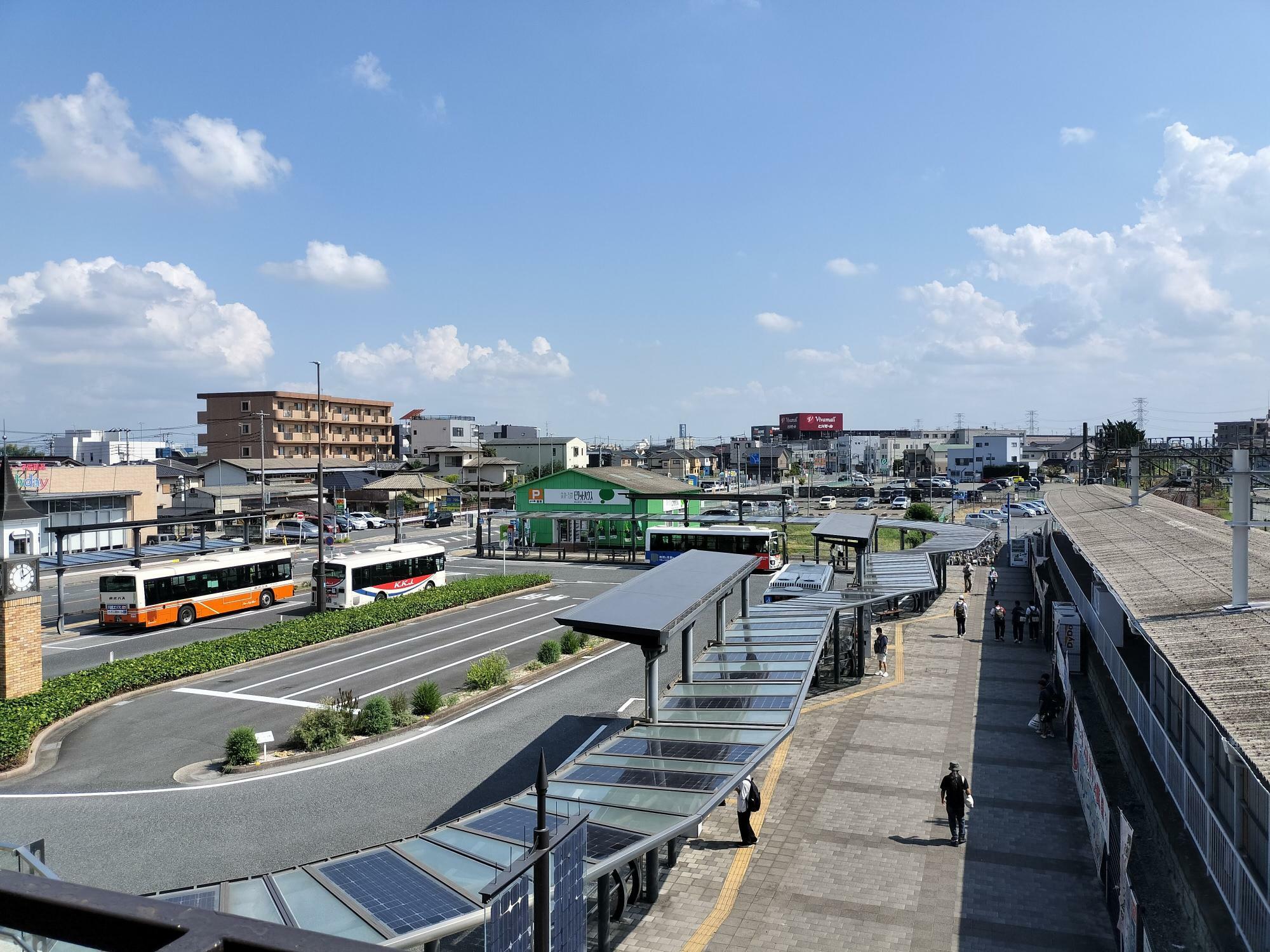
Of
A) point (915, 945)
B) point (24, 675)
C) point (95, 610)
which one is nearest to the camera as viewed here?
point (915, 945)

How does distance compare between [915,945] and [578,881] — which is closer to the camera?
[578,881]

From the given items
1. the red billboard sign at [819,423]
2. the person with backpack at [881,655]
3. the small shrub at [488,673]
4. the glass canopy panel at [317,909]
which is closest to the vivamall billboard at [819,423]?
the red billboard sign at [819,423]

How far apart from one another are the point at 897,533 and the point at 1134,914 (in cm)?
5170

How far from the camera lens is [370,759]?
56.7 feet

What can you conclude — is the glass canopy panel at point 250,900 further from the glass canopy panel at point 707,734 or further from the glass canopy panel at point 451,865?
the glass canopy panel at point 707,734

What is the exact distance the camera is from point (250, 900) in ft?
25.3

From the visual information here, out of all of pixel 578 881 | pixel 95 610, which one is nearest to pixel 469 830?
pixel 578 881

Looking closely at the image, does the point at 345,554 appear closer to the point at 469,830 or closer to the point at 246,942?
the point at 469,830

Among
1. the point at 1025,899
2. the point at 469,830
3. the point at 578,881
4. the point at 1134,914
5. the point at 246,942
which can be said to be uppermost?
the point at 246,942

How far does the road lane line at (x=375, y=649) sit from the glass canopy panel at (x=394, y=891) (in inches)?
611

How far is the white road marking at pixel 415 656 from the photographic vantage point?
2233cm

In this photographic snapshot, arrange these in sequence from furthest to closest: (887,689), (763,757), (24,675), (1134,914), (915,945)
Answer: (887,689)
(24,675)
(763,757)
(915,945)
(1134,914)

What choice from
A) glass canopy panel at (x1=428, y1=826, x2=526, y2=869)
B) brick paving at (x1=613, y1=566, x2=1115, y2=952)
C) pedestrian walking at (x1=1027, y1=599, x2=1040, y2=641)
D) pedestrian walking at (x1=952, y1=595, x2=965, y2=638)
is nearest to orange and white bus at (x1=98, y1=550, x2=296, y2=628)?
brick paving at (x1=613, y1=566, x2=1115, y2=952)

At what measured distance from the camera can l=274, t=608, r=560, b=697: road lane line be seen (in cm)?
2234
